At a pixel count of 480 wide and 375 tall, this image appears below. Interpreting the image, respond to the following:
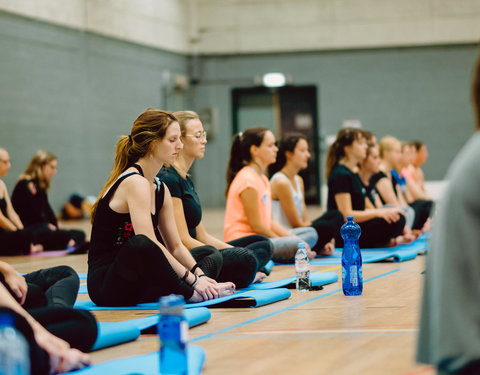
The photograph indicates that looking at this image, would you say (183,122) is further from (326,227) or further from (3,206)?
(3,206)

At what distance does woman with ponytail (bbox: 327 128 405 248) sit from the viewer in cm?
672

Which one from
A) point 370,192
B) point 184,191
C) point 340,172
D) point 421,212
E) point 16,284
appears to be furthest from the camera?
point 421,212

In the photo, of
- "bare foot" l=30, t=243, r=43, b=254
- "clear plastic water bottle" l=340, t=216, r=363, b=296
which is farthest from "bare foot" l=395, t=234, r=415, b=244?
"bare foot" l=30, t=243, r=43, b=254

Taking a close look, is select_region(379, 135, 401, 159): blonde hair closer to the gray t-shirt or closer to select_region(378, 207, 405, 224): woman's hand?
select_region(378, 207, 405, 224): woman's hand

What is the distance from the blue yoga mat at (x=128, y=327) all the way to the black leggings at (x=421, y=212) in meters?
5.56

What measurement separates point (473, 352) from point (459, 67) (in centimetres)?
1426

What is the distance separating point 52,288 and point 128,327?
472 mm

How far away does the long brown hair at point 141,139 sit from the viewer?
3828 mm

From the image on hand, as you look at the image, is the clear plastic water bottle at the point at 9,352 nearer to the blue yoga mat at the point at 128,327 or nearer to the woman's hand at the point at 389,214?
the blue yoga mat at the point at 128,327

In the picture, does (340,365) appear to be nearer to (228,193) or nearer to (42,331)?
(42,331)

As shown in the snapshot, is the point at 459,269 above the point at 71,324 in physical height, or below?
above

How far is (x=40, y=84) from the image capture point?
1145cm

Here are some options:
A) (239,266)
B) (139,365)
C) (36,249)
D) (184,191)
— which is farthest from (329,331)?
(36,249)

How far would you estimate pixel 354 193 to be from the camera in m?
6.90
